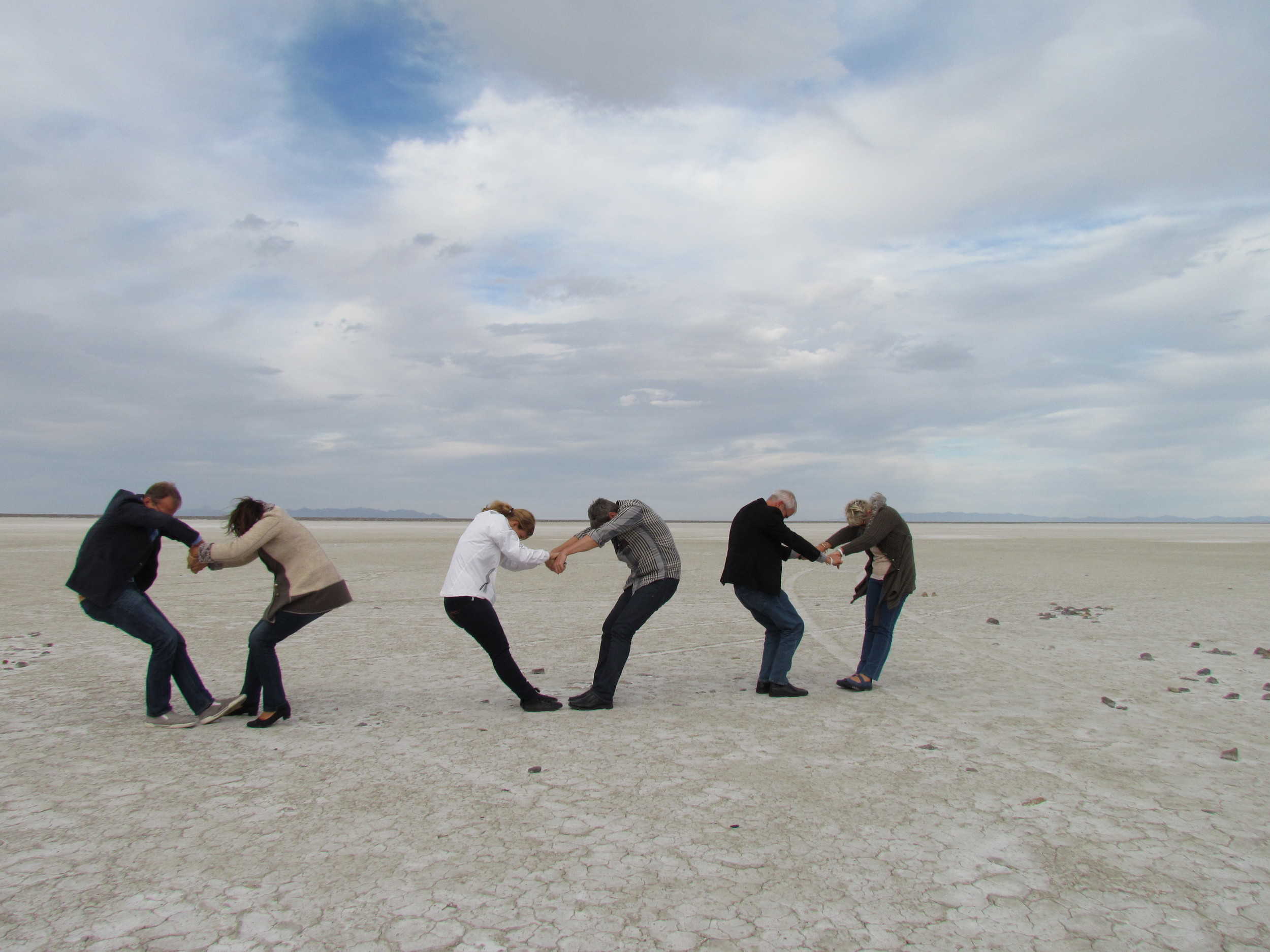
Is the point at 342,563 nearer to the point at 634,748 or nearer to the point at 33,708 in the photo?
the point at 33,708

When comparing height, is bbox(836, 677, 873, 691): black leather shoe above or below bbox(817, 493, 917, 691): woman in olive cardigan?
below

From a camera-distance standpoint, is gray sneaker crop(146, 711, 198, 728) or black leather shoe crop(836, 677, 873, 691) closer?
gray sneaker crop(146, 711, 198, 728)

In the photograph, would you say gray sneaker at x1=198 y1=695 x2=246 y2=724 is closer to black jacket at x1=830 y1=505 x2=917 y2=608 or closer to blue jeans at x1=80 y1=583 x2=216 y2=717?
blue jeans at x1=80 y1=583 x2=216 y2=717

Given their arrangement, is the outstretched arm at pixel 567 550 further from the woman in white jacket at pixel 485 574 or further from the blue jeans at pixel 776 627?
the blue jeans at pixel 776 627

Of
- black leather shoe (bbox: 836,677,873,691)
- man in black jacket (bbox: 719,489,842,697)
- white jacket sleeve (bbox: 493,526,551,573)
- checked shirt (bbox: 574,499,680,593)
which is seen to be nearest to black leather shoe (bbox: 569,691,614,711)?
checked shirt (bbox: 574,499,680,593)

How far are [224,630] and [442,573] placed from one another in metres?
10.2

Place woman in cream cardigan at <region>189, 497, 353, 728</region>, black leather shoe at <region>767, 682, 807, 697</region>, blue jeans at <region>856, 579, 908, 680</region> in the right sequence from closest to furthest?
woman in cream cardigan at <region>189, 497, 353, 728</region> < black leather shoe at <region>767, 682, 807, 697</region> < blue jeans at <region>856, 579, 908, 680</region>

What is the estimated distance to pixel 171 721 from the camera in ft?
20.9

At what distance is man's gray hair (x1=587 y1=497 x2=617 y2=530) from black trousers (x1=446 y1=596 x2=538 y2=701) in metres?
1.11

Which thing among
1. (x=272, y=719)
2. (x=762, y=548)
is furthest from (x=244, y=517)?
(x=762, y=548)

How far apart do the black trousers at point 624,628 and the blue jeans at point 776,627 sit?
2.66 feet

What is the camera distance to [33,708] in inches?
273

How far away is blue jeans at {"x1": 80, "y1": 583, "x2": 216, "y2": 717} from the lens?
6.12 meters

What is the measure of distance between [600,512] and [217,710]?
3457 millimetres
